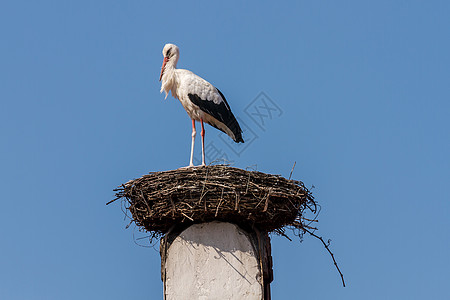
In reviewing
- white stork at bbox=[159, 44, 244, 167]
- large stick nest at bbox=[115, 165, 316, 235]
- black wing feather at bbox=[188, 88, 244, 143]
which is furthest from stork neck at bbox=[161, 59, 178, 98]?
large stick nest at bbox=[115, 165, 316, 235]

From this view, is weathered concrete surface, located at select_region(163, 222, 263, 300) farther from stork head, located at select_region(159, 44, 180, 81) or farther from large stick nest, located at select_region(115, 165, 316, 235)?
stork head, located at select_region(159, 44, 180, 81)

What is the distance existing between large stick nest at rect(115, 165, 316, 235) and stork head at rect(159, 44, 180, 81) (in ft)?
8.99

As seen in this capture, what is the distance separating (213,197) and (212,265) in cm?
72

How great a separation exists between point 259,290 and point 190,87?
11.0ft

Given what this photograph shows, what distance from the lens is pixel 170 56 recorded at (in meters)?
11.0

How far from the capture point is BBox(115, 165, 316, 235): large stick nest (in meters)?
8.23

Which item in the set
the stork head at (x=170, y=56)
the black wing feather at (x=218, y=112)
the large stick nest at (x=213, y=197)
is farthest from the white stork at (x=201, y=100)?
the large stick nest at (x=213, y=197)

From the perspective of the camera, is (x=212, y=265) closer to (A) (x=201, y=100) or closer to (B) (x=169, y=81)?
(A) (x=201, y=100)

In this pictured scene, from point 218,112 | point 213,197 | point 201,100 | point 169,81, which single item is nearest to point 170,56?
point 169,81

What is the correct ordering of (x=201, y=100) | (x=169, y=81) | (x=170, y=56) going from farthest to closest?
1. (x=170, y=56)
2. (x=169, y=81)
3. (x=201, y=100)

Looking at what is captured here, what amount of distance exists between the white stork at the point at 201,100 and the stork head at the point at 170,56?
0.13 m

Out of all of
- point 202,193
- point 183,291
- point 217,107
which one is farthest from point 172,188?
point 217,107

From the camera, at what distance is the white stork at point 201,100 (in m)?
10.4

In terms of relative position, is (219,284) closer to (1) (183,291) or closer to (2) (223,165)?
(1) (183,291)
